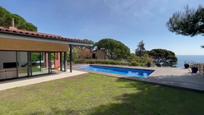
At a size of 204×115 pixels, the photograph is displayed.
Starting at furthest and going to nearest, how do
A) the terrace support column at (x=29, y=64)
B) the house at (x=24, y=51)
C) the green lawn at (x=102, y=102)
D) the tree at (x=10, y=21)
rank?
the tree at (x=10, y=21) → the terrace support column at (x=29, y=64) → the house at (x=24, y=51) → the green lawn at (x=102, y=102)

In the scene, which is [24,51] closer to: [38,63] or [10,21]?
[38,63]

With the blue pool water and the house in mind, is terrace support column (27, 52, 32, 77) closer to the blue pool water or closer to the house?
the house

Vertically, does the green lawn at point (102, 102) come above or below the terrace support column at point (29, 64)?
below

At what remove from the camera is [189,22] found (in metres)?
12.0

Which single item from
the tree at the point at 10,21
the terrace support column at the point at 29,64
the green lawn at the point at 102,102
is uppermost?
the tree at the point at 10,21

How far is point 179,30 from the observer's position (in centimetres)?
1296

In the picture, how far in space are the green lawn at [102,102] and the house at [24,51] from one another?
11.6ft

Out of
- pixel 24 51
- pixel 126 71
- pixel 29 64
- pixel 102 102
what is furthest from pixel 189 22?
pixel 29 64

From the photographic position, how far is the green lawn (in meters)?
5.69

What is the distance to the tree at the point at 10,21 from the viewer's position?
24734 mm

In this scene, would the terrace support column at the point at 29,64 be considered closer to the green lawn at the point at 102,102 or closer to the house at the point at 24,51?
the house at the point at 24,51

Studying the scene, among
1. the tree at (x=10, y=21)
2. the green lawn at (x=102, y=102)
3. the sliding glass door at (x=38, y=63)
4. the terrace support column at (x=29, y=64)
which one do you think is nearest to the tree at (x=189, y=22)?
the green lawn at (x=102, y=102)

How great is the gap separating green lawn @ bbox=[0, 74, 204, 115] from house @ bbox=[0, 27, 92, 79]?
3.54 metres

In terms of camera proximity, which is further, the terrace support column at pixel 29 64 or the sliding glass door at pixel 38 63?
the sliding glass door at pixel 38 63
